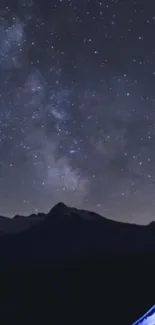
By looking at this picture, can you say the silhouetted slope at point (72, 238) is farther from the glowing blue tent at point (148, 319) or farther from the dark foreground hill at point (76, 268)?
the glowing blue tent at point (148, 319)

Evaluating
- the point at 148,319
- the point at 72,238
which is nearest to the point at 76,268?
the point at 72,238

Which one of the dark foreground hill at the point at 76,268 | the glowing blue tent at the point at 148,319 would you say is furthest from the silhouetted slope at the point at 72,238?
the glowing blue tent at the point at 148,319

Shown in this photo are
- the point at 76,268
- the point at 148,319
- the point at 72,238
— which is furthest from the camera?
the point at 72,238

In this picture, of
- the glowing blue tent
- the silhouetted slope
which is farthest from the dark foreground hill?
the glowing blue tent

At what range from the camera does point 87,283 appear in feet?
100

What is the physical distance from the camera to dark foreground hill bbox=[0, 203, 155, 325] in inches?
1064

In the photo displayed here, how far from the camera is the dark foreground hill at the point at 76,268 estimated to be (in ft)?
88.6

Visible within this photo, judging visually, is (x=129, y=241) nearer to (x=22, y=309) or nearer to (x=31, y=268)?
(x=31, y=268)

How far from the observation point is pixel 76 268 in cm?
3306

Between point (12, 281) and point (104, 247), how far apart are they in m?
9.86

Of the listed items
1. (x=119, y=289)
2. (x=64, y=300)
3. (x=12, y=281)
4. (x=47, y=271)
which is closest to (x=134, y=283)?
(x=119, y=289)

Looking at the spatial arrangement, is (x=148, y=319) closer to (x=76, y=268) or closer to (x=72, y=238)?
(x=76, y=268)

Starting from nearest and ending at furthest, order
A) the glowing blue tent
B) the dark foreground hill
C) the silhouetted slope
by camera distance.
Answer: the glowing blue tent
the dark foreground hill
the silhouetted slope

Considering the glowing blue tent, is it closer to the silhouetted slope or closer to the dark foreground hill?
the dark foreground hill
